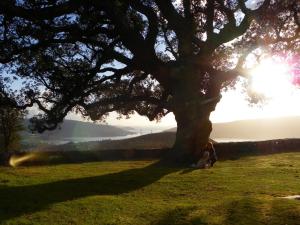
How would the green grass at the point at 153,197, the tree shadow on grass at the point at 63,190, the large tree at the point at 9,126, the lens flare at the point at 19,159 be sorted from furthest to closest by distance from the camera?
the large tree at the point at 9,126 < the lens flare at the point at 19,159 < the tree shadow on grass at the point at 63,190 < the green grass at the point at 153,197

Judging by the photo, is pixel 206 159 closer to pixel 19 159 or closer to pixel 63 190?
pixel 63 190

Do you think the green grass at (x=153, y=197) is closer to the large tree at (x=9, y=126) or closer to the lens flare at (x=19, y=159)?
the lens flare at (x=19, y=159)

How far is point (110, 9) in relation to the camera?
3091 centimetres

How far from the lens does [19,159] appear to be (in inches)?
1471

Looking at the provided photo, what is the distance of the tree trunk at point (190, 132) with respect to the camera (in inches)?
1291

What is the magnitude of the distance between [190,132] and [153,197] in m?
14.1

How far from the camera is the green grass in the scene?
15.1 metres

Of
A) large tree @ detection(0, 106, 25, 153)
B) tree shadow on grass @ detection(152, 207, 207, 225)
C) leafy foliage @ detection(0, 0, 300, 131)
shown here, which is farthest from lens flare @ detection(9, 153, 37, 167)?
large tree @ detection(0, 106, 25, 153)

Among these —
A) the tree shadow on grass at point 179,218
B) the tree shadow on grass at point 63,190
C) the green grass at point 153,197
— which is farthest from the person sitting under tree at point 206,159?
the tree shadow on grass at point 179,218

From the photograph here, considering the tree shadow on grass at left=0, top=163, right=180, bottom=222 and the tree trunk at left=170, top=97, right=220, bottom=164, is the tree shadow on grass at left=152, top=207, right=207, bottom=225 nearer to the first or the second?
the tree shadow on grass at left=0, top=163, right=180, bottom=222

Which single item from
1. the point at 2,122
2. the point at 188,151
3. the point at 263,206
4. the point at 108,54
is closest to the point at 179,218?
the point at 263,206

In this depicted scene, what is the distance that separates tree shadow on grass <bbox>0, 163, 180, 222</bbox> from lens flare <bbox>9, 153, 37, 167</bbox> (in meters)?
12.6

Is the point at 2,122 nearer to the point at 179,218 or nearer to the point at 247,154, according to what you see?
the point at 247,154

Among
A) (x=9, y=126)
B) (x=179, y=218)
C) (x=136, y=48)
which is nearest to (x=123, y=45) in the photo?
(x=136, y=48)
